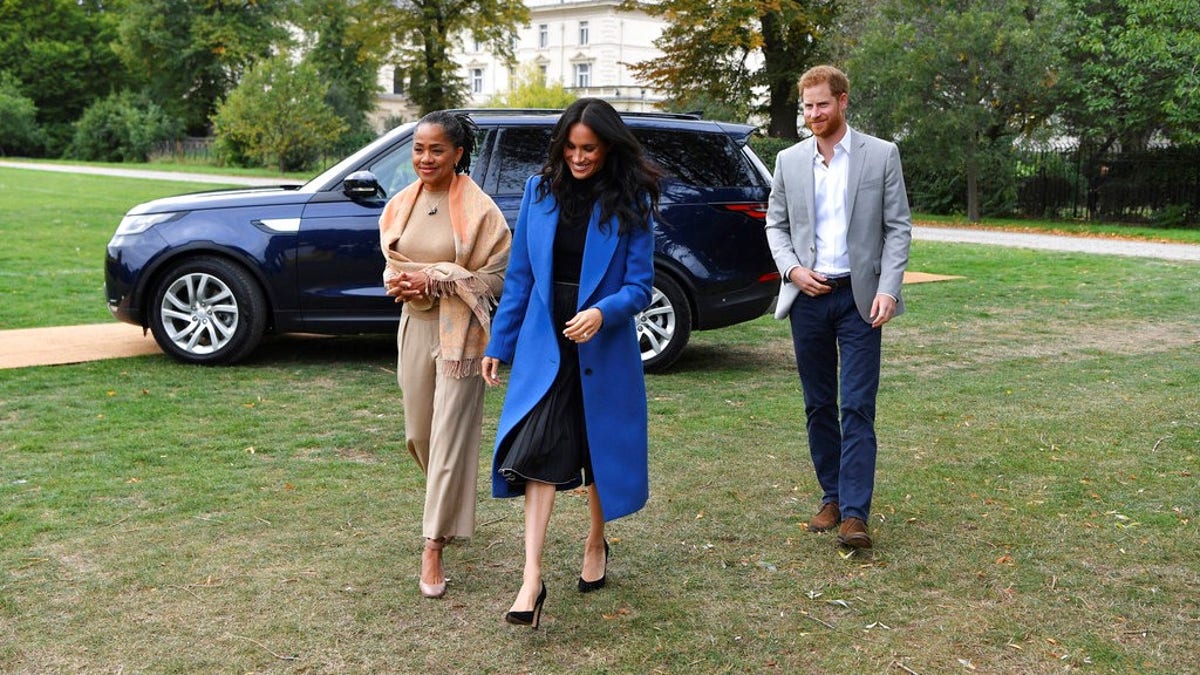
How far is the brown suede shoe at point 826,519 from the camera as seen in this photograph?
561 cm

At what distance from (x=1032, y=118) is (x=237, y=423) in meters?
25.5

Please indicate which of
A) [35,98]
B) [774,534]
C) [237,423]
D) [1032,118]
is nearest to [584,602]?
[774,534]

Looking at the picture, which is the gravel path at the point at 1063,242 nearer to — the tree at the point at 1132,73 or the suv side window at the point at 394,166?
the tree at the point at 1132,73

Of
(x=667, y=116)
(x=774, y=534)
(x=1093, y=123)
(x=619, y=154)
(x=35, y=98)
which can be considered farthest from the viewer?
(x=35, y=98)

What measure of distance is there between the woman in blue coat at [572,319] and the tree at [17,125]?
70757mm

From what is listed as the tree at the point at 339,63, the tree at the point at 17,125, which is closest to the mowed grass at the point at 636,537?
the tree at the point at 339,63

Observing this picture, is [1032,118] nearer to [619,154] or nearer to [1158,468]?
[1158,468]

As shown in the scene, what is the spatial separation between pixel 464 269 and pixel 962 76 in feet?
78.0

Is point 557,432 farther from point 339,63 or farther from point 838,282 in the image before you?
point 339,63

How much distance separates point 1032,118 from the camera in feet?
96.3

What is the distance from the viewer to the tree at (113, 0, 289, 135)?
2709 inches

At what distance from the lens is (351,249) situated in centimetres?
912

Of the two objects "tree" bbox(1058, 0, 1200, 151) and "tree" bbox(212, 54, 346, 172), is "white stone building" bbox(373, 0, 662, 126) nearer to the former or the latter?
"tree" bbox(212, 54, 346, 172)

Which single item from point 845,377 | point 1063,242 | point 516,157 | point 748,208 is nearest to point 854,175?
point 845,377
